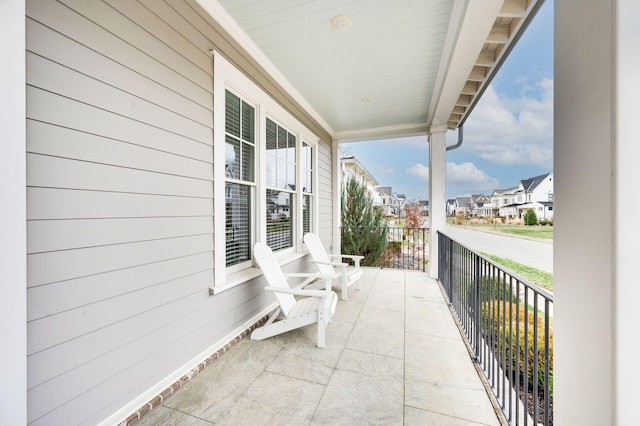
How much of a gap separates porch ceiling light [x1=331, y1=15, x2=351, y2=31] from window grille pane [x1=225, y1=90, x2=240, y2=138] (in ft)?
3.69

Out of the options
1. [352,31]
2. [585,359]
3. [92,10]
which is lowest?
[585,359]

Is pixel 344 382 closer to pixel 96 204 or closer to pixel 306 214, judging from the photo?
pixel 96 204

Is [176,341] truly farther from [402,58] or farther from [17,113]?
[402,58]

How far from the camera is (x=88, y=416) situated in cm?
135

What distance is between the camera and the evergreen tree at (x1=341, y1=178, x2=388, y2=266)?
244 inches

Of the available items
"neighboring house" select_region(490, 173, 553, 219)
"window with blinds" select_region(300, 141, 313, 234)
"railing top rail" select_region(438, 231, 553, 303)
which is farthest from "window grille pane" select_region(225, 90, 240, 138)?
"neighboring house" select_region(490, 173, 553, 219)

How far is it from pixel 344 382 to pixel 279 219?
2.18 meters

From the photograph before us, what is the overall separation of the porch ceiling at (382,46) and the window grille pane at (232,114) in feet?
1.72

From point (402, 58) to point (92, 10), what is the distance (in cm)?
259

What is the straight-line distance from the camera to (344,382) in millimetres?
1899

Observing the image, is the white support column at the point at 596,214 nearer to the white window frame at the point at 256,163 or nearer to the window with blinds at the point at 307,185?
the white window frame at the point at 256,163

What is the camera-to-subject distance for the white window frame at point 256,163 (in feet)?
7.32

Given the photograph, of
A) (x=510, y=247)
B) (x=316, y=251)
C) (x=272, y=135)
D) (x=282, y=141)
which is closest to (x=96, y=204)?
(x=272, y=135)

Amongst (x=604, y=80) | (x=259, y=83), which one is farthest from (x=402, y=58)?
(x=604, y=80)
